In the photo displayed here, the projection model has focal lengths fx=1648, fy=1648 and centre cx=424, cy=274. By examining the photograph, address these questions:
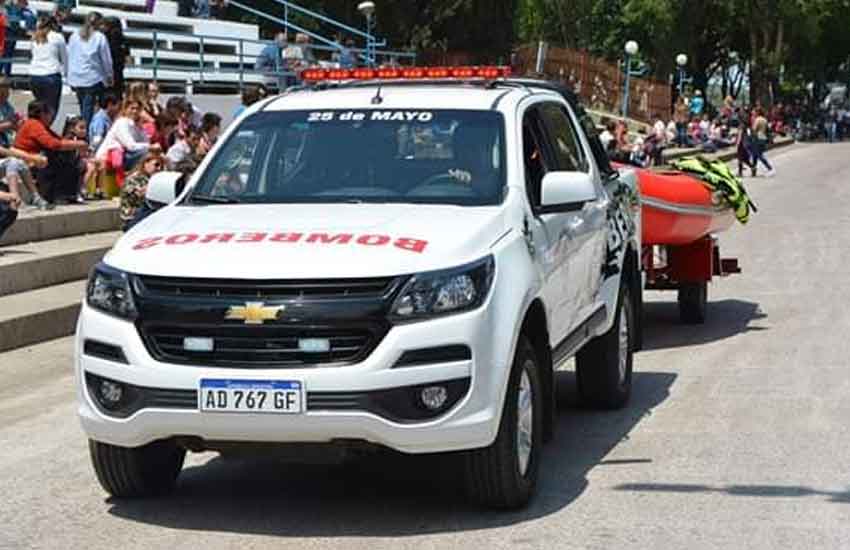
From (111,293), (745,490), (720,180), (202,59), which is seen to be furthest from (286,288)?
(202,59)

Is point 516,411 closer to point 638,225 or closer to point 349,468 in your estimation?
point 349,468

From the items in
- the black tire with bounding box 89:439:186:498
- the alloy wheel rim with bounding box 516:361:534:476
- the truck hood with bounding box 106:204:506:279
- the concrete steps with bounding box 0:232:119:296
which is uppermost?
the truck hood with bounding box 106:204:506:279

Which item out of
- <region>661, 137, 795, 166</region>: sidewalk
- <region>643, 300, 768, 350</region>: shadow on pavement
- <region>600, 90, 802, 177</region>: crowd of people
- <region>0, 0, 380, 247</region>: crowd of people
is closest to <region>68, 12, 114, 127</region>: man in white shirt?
<region>0, 0, 380, 247</region>: crowd of people

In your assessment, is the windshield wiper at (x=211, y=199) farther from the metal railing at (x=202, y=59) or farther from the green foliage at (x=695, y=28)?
the green foliage at (x=695, y=28)

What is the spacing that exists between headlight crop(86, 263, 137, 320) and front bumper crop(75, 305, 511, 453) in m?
0.07

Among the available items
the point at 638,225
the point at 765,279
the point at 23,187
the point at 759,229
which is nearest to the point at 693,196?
the point at 638,225

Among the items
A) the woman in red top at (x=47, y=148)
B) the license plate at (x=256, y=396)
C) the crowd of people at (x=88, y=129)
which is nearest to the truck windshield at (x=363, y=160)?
the license plate at (x=256, y=396)

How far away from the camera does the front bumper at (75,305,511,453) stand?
21.9 feet

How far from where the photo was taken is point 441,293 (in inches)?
268

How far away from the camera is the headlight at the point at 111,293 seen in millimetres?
7008

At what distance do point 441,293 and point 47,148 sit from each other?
11025mm

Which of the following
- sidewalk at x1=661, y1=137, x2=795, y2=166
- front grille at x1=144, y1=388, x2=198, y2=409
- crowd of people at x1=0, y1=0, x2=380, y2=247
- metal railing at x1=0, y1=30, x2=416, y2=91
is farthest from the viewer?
sidewalk at x1=661, y1=137, x2=795, y2=166

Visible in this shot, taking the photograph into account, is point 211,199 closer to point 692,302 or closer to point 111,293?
point 111,293

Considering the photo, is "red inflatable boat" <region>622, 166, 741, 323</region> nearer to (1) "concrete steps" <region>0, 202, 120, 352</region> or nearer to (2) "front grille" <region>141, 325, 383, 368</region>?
(1) "concrete steps" <region>0, 202, 120, 352</region>
